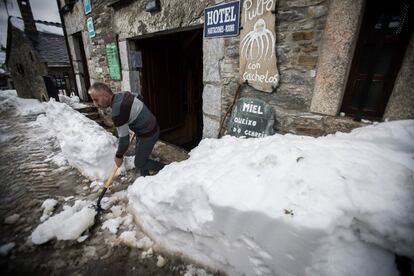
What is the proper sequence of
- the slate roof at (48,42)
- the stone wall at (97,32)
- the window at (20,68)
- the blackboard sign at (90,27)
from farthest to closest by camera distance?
1. the window at (20,68)
2. the slate roof at (48,42)
3. the blackboard sign at (90,27)
4. the stone wall at (97,32)

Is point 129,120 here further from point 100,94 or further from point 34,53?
point 34,53

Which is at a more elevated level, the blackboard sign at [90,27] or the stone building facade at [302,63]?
the blackboard sign at [90,27]

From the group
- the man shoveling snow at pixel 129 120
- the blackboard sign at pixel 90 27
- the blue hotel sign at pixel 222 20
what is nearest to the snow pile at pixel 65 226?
the man shoveling snow at pixel 129 120

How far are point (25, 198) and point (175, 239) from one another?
2613 millimetres

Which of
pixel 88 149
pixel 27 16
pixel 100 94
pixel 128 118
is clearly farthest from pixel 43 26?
→ pixel 128 118

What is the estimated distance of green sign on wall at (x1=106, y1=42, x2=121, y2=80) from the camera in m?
4.64

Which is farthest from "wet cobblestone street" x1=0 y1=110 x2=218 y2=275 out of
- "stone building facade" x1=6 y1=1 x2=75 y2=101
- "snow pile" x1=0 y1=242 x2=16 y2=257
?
"stone building facade" x1=6 y1=1 x2=75 y2=101

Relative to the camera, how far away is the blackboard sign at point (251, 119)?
2477mm

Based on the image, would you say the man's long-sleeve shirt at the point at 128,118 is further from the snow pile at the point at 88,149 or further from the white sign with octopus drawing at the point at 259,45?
the white sign with octopus drawing at the point at 259,45

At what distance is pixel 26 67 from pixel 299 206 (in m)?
17.0

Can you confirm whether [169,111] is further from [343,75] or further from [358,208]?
[358,208]

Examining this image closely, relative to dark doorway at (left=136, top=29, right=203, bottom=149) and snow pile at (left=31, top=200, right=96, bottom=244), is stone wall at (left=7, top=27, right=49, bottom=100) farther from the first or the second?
snow pile at (left=31, top=200, right=96, bottom=244)

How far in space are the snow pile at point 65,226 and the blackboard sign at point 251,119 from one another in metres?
2.12

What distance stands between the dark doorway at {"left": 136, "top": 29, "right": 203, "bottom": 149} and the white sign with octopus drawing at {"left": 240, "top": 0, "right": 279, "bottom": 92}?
277 centimetres
